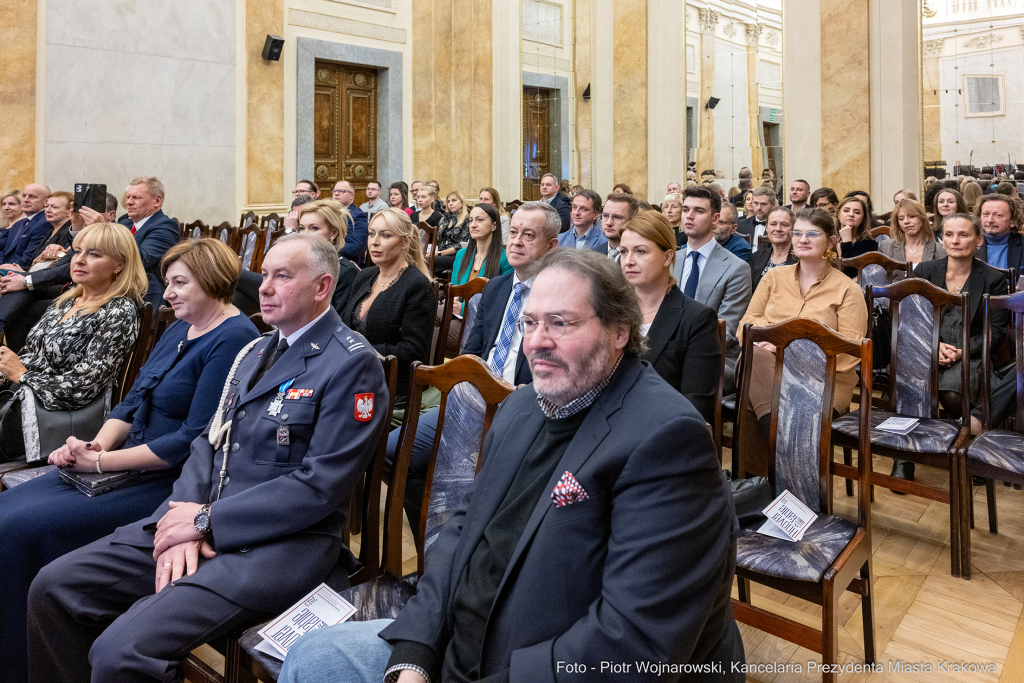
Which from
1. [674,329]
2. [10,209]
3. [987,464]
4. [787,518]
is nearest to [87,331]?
[674,329]

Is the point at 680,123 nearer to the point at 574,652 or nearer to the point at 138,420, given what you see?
the point at 138,420

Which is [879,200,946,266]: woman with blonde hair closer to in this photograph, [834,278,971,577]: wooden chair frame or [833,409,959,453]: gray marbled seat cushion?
[834,278,971,577]: wooden chair frame

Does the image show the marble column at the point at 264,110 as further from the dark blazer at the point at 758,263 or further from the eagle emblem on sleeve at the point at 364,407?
the eagle emblem on sleeve at the point at 364,407

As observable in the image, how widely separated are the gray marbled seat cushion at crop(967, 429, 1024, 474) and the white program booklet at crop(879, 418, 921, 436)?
0.25 meters

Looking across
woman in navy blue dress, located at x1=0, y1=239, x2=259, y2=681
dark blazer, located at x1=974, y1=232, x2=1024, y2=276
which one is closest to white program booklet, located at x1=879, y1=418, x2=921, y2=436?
dark blazer, located at x1=974, y1=232, x2=1024, y2=276

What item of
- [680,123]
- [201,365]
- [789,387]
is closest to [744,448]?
[789,387]

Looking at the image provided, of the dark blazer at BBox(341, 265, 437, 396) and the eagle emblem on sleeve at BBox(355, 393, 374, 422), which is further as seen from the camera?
the dark blazer at BBox(341, 265, 437, 396)

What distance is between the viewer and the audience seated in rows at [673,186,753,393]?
4.12m

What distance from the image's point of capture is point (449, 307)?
3.91 metres

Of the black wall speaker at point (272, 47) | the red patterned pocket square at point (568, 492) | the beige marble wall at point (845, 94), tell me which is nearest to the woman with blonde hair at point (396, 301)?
the red patterned pocket square at point (568, 492)

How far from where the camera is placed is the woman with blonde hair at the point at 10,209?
8031 mm

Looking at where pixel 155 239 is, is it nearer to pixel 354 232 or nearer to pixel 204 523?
pixel 354 232

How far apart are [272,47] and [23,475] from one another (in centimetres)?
911

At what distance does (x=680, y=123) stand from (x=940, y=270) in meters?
6.47
